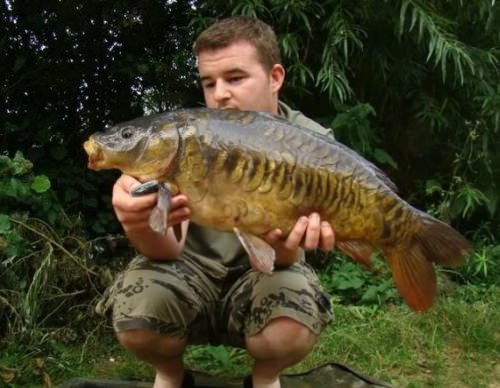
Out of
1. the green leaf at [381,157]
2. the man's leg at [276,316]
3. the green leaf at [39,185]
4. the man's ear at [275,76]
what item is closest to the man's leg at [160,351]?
the man's leg at [276,316]

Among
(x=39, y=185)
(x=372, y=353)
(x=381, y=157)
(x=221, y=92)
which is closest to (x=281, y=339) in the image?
(x=221, y=92)

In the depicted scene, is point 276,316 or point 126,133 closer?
point 126,133

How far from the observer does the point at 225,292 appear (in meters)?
2.24

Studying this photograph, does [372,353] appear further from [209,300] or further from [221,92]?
[221,92]

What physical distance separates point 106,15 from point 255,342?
8.40 ft

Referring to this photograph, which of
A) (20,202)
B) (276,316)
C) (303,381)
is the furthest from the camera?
(20,202)

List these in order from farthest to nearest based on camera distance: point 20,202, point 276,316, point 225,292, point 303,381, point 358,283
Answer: point 358,283 < point 20,202 < point 303,381 < point 225,292 < point 276,316

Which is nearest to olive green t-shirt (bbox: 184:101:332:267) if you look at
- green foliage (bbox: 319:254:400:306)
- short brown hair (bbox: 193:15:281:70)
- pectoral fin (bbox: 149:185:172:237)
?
short brown hair (bbox: 193:15:281:70)

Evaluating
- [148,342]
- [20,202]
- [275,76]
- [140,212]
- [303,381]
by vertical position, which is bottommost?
[303,381]

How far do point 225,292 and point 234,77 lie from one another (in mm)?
588

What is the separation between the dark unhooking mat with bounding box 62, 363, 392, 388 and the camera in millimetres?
2412

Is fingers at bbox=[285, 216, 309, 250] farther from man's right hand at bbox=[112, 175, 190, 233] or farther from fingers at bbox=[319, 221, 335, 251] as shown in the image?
man's right hand at bbox=[112, 175, 190, 233]

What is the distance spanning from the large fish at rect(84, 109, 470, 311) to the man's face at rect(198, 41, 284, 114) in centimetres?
32

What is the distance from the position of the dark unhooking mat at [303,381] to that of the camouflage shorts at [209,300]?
23 centimetres
